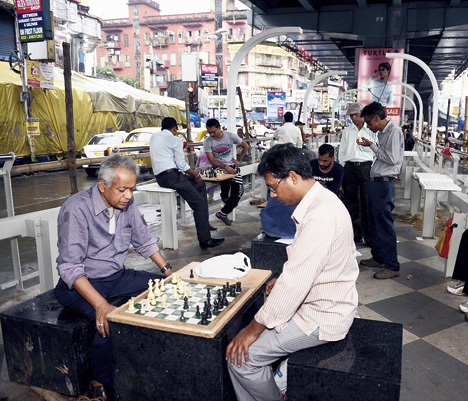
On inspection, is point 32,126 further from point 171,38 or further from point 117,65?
point 117,65

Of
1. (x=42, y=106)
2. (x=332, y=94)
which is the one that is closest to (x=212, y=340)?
(x=42, y=106)

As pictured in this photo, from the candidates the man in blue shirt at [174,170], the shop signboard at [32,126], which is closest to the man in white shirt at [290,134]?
the man in blue shirt at [174,170]

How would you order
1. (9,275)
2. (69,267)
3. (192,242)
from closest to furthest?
(69,267)
(9,275)
(192,242)

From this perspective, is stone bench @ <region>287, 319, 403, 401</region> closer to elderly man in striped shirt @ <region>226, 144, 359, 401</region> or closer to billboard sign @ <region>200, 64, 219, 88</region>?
elderly man in striped shirt @ <region>226, 144, 359, 401</region>

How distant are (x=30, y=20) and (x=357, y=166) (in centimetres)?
1357

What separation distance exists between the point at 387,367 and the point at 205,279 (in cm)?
123

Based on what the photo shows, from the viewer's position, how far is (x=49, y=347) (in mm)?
2688

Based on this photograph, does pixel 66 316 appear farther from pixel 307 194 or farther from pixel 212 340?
pixel 307 194

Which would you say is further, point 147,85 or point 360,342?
point 147,85

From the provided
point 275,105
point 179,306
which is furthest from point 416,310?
point 275,105

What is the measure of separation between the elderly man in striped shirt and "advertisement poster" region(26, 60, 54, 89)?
15804 millimetres

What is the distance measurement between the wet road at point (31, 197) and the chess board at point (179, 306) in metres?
3.16

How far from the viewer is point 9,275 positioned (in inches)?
219

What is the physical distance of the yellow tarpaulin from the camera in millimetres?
15727
